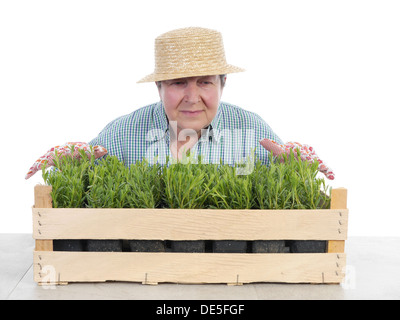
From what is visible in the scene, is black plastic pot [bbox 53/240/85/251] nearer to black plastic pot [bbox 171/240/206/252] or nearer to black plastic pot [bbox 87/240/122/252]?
black plastic pot [bbox 87/240/122/252]

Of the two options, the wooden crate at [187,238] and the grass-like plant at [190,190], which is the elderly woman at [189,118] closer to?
the grass-like plant at [190,190]

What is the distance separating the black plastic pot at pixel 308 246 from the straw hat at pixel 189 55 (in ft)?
3.81

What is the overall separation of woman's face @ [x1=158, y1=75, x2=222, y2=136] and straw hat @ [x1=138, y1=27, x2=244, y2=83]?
0.08m

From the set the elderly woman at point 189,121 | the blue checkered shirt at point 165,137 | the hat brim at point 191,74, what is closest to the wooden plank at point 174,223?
the elderly woman at point 189,121

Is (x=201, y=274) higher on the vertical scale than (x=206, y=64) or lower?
lower

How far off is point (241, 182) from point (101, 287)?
70 centimetres

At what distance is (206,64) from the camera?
3016mm

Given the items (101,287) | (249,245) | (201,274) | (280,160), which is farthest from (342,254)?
(101,287)

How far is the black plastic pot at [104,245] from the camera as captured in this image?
218 centimetres

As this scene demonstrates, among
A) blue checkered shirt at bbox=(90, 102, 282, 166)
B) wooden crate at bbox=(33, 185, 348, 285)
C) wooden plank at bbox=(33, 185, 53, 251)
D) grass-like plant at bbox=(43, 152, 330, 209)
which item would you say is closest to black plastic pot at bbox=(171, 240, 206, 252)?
wooden crate at bbox=(33, 185, 348, 285)

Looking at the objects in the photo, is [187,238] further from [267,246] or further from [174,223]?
[267,246]
